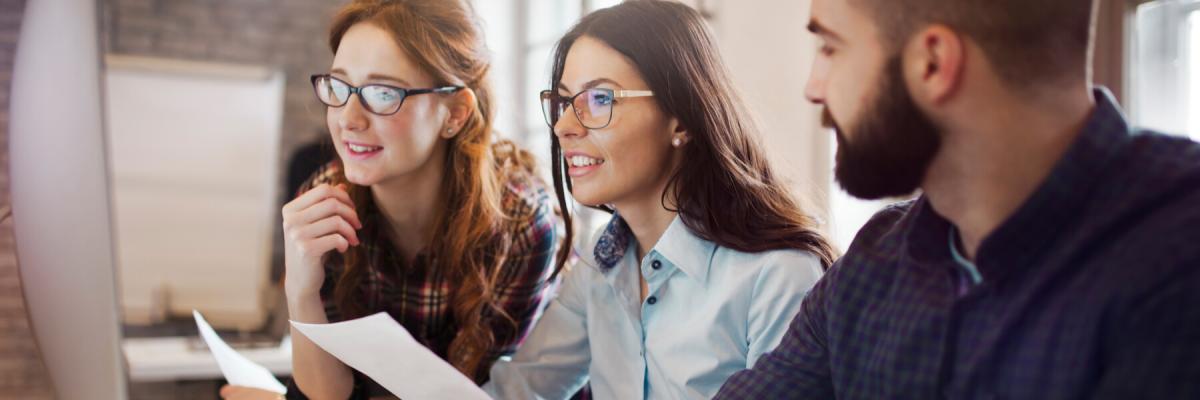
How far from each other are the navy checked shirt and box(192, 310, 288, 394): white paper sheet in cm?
75

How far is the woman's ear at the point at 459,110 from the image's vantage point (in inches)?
58.4


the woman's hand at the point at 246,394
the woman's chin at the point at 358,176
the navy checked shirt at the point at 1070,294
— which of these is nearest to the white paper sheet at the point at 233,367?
the woman's hand at the point at 246,394

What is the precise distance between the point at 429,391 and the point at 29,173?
504 millimetres

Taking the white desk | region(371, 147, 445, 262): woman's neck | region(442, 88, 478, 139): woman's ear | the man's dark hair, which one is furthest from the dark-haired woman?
the white desk

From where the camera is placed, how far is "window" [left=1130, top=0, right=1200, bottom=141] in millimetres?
1663

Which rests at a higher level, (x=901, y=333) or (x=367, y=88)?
(x=367, y=88)

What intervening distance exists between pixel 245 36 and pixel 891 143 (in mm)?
4227

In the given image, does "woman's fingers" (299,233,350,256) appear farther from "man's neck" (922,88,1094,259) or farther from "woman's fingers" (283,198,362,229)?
"man's neck" (922,88,1094,259)

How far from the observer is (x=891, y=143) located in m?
0.75

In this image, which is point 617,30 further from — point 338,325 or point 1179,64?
point 1179,64

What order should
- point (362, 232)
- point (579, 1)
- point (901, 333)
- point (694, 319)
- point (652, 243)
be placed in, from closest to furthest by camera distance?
1. point (901, 333)
2. point (694, 319)
3. point (652, 243)
4. point (362, 232)
5. point (579, 1)

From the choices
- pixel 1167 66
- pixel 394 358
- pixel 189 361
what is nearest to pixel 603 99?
pixel 394 358

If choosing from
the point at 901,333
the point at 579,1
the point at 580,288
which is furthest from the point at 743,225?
the point at 579,1

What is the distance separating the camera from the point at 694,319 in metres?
1.27
